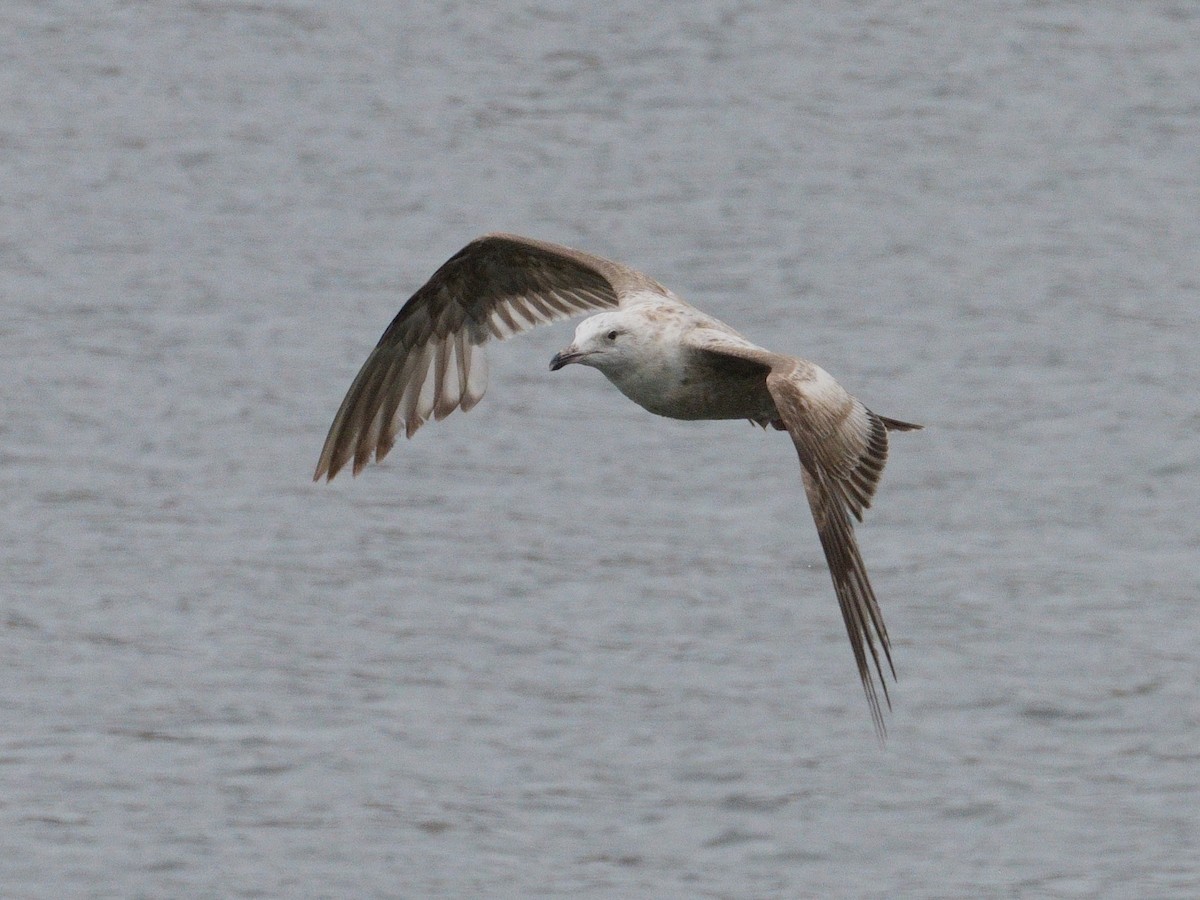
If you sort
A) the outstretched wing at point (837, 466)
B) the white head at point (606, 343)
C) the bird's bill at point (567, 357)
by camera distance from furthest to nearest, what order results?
the white head at point (606, 343)
the bird's bill at point (567, 357)
the outstretched wing at point (837, 466)

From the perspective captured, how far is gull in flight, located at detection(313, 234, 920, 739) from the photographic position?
9.11 m

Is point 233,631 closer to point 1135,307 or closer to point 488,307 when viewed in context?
point 488,307

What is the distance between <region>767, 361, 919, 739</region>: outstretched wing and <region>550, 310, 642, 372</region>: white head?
768 mm

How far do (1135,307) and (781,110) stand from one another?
19.4 feet

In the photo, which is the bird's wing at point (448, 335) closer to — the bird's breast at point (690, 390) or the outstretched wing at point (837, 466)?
the bird's breast at point (690, 390)

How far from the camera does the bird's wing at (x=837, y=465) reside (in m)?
8.88

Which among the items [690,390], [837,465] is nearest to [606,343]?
[690,390]

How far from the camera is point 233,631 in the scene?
15891 mm

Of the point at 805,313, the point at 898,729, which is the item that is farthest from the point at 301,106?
the point at 898,729

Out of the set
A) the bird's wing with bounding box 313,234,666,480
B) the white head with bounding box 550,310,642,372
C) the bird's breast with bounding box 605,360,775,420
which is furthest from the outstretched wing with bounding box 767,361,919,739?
the bird's wing with bounding box 313,234,666,480

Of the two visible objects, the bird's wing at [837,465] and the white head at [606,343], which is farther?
the white head at [606,343]

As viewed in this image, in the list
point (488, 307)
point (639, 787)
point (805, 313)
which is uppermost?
point (488, 307)

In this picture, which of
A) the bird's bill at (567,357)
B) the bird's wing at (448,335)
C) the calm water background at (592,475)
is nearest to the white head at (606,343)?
the bird's bill at (567,357)

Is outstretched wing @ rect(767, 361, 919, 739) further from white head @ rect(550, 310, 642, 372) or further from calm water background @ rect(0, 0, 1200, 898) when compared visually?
calm water background @ rect(0, 0, 1200, 898)
